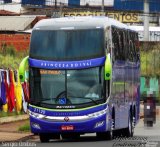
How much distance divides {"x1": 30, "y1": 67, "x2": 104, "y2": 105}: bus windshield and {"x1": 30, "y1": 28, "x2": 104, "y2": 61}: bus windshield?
468mm

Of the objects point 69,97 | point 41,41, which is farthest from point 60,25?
point 69,97

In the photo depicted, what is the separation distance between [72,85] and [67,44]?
130 cm

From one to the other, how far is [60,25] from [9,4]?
8643 cm

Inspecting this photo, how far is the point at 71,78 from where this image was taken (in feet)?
75.7

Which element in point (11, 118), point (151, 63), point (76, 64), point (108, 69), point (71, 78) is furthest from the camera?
point (151, 63)

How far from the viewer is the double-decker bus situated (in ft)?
75.1

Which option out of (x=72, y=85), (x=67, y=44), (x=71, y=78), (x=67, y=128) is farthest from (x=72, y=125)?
(x=67, y=44)

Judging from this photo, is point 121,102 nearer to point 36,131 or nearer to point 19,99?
point 36,131

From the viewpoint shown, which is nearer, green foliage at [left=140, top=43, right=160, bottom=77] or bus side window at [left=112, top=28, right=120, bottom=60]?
bus side window at [left=112, top=28, right=120, bottom=60]

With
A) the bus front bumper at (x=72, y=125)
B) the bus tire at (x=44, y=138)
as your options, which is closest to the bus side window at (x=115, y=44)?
the bus front bumper at (x=72, y=125)

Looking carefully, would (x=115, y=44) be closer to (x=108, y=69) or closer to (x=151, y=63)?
(x=108, y=69)

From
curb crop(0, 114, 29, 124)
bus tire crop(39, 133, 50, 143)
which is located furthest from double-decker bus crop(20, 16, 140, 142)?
curb crop(0, 114, 29, 124)

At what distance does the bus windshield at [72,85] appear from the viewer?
23016mm

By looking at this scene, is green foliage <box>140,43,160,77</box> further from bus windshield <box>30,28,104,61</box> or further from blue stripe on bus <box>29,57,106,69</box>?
blue stripe on bus <box>29,57,106,69</box>
